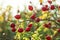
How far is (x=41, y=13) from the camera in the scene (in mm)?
2213

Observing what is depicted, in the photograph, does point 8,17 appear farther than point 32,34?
Yes

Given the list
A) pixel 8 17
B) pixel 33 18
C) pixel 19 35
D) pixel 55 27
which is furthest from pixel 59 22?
pixel 8 17

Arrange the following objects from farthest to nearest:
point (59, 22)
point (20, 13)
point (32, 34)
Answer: point (20, 13) < point (32, 34) < point (59, 22)

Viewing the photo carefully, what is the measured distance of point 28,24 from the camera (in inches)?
84.6

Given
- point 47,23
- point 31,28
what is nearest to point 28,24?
point 31,28

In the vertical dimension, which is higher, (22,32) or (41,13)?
(41,13)

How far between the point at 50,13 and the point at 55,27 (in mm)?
147

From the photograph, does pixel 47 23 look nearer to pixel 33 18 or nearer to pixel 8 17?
pixel 33 18

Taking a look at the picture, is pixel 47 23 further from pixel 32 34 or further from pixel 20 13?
pixel 20 13

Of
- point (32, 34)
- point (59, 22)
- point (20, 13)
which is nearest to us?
point (59, 22)

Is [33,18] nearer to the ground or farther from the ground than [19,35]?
farther from the ground

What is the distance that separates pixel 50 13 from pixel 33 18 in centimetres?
15

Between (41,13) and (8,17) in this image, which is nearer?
(41,13)

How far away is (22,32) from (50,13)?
30 centimetres
